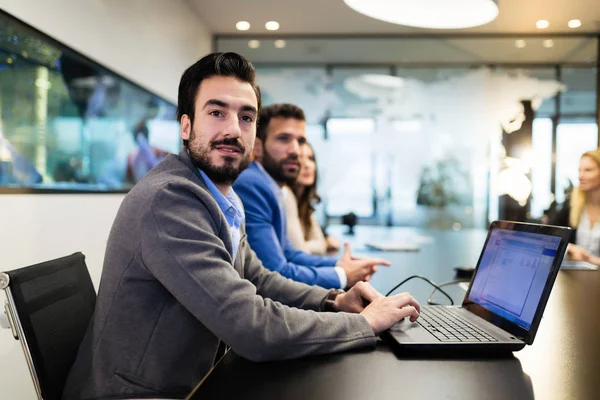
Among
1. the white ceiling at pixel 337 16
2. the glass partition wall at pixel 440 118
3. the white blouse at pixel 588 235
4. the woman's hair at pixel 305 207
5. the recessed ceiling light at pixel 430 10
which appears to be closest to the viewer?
the recessed ceiling light at pixel 430 10

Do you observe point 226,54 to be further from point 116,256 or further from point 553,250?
point 553,250

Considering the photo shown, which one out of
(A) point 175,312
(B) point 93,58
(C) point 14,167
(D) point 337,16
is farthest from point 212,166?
(D) point 337,16

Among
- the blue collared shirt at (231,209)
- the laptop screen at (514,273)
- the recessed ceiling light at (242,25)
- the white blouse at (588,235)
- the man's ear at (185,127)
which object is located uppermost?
the recessed ceiling light at (242,25)

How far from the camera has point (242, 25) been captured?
→ 6.86 metres

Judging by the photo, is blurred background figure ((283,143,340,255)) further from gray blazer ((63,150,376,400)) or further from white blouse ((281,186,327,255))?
gray blazer ((63,150,376,400))

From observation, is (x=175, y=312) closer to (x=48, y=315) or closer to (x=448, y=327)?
(x=48, y=315)

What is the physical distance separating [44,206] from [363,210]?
178 inches

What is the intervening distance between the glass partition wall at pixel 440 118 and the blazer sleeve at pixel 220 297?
6013 mm

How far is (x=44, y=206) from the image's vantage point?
3.16 meters

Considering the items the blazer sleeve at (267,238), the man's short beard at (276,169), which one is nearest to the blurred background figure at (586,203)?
the man's short beard at (276,169)

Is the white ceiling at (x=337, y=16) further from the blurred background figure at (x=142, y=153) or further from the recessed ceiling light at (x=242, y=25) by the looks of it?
the blurred background figure at (x=142, y=153)

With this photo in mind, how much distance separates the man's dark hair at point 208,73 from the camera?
1369 millimetres

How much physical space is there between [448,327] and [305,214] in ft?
7.90

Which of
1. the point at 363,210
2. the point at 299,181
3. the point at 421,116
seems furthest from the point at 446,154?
the point at 299,181
